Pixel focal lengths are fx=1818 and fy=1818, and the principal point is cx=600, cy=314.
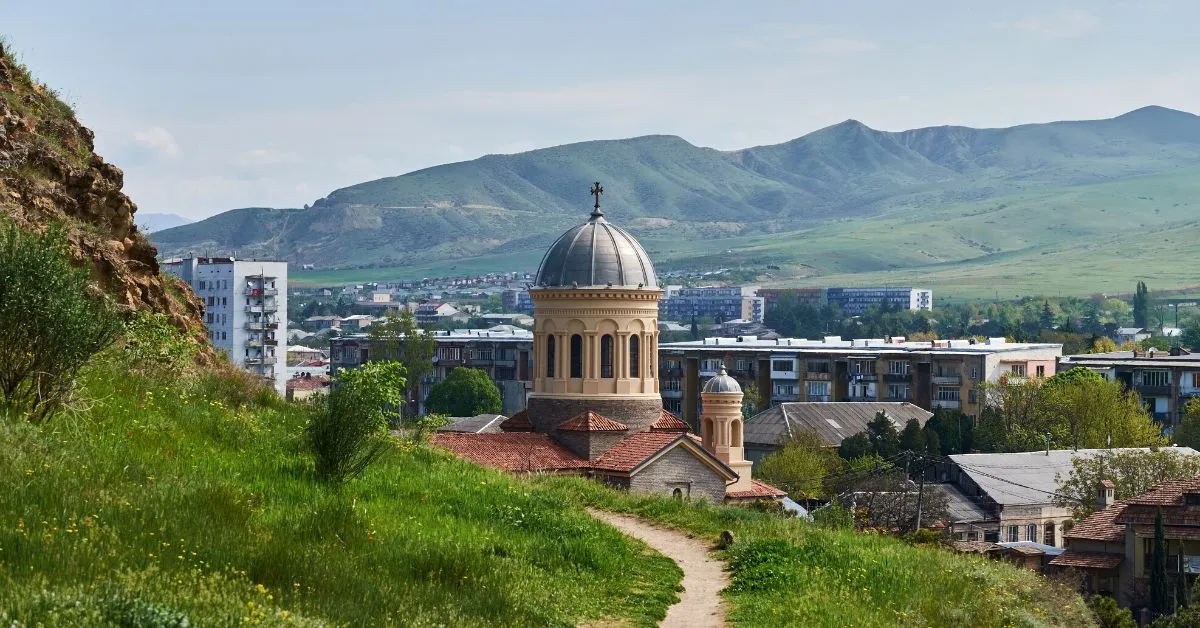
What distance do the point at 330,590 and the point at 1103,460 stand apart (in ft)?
167

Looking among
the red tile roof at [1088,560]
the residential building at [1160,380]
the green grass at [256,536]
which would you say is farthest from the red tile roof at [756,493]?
the residential building at [1160,380]

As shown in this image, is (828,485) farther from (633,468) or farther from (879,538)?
(879,538)

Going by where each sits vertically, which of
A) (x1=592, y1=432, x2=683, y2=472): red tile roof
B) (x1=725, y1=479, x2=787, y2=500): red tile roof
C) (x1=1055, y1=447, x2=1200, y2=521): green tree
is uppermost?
(x1=592, y1=432, x2=683, y2=472): red tile roof

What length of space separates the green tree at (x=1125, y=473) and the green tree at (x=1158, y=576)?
1041cm

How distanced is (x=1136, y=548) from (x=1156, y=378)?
1993 inches

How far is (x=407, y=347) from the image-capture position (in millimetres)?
118062

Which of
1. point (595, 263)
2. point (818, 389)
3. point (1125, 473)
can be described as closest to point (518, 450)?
point (595, 263)

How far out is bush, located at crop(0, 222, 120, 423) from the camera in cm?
1553

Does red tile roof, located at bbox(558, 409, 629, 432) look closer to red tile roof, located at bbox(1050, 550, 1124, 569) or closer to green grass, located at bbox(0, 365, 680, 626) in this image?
red tile roof, located at bbox(1050, 550, 1124, 569)

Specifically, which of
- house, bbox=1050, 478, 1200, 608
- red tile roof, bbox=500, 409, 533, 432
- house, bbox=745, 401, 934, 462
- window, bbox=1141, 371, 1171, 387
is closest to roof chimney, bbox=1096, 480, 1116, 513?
house, bbox=1050, 478, 1200, 608

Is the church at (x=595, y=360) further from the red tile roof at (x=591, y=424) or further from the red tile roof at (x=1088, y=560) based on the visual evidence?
the red tile roof at (x=1088, y=560)

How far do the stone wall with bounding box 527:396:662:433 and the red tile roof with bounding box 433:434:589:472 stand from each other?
2.23 ft

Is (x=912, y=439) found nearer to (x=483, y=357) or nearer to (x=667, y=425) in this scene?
(x=667, y=425)

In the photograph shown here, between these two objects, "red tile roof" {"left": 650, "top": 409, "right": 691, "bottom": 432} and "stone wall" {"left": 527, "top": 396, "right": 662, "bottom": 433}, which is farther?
"red tile roof" {"left": 650, "top": 409, "right": 691, "bottom": 432}
